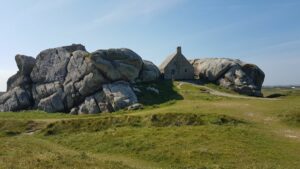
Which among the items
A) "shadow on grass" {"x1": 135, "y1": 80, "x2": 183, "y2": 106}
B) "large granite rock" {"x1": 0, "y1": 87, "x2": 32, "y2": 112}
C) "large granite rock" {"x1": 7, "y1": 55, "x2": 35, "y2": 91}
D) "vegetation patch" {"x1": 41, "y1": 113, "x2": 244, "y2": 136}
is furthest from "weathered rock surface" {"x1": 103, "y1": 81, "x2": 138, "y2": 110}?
"large granite rock" {"x1": 7, "y1": 55, "x2": 35, "y2": 91}

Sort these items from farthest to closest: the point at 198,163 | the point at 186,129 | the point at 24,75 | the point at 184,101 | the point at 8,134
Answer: the point at 24,75 < the point at 184,101 < the point at 8,134 < the point at 186,129 < the point at 198,163

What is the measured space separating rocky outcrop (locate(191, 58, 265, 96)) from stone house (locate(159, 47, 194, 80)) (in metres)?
4.92

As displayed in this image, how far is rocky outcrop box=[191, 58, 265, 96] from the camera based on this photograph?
84375mm

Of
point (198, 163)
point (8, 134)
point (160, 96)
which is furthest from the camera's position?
point (160, 96)

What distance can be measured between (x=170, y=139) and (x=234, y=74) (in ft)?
174

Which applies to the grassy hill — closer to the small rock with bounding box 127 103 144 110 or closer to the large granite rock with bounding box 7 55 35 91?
the small rock with bounding box 127 103 144 110

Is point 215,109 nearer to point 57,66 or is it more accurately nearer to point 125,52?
point 125,52

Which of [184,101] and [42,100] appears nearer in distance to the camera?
[184,101]

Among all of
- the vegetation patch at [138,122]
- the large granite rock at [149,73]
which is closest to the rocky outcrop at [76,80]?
the large granite rock at [149,73]

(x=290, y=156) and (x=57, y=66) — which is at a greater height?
(x=57, y=66)

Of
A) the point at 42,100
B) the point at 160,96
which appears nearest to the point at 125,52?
the point at 160,96

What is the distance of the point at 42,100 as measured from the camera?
248 feet

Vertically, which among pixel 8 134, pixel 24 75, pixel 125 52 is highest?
pixel 125 52

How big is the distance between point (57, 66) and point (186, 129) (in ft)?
156
